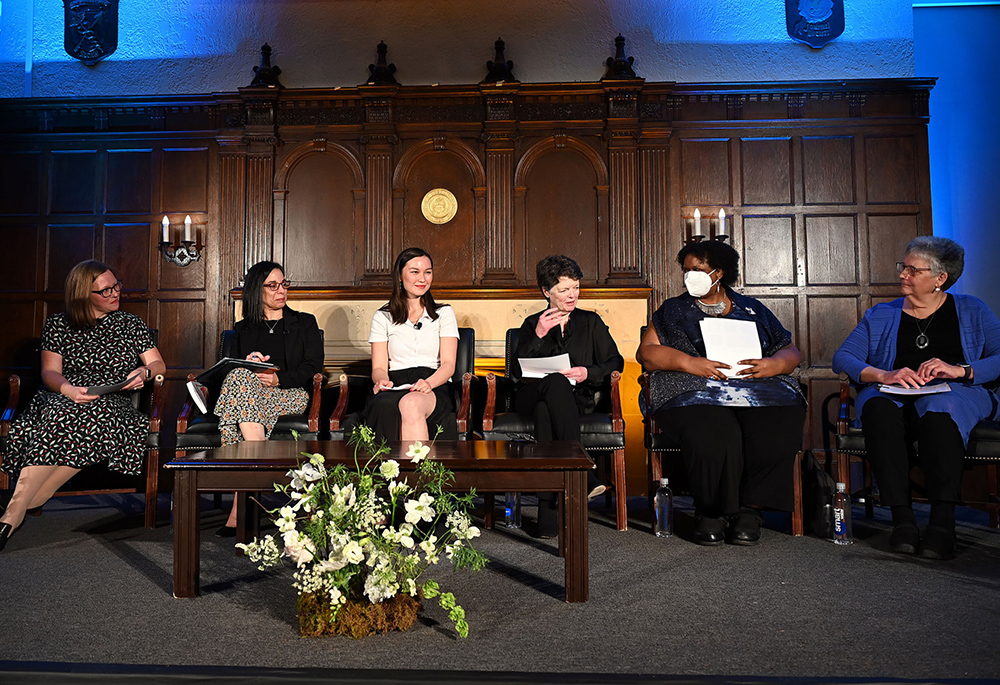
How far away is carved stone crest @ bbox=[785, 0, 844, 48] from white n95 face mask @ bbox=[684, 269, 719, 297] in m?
2.93

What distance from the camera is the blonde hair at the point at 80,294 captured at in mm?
4031

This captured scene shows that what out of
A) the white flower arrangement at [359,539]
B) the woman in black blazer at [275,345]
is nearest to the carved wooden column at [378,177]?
the woman in black blazer at [275,345]

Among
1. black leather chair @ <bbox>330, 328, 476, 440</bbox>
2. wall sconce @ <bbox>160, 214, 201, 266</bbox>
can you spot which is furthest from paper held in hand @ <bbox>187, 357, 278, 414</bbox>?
wall sconce @ <bbox>160, 214, 201, 266</bbox>

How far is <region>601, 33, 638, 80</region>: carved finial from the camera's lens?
222 inches

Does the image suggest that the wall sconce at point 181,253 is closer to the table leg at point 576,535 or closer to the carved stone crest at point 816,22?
the table leg at point 576,535

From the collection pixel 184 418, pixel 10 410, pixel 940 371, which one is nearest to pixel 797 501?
pixel 940 371

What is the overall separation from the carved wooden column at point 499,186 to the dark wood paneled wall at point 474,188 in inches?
0.6

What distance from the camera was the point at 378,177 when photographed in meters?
5.72

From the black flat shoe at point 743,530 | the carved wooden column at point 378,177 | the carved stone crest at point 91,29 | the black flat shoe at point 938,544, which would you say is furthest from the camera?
the carved stone crest at point 91,29

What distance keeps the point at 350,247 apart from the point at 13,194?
249 cm

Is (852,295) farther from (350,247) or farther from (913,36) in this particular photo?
(350,247)

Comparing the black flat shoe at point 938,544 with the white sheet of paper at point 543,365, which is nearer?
the black flat shoe at point 938,544

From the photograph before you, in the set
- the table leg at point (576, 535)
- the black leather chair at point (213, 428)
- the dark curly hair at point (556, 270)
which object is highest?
the dark curly hair at point (556, 270)

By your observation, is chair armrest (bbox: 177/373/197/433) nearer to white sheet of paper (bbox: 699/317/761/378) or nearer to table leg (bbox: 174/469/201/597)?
table leg (bbox: 174/469/201/597)
